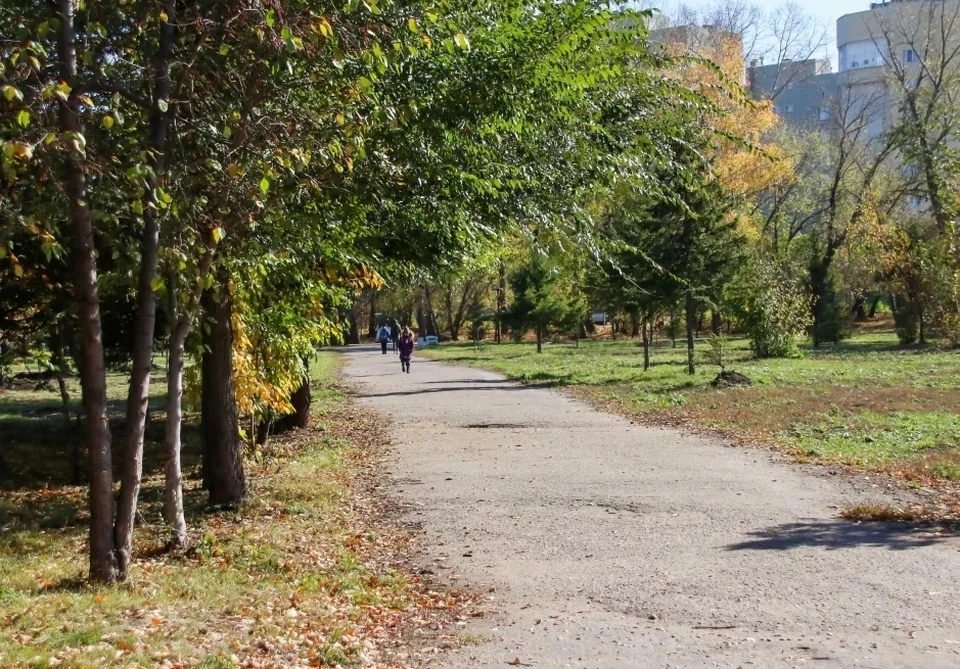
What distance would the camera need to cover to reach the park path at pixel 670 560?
20.0 ft

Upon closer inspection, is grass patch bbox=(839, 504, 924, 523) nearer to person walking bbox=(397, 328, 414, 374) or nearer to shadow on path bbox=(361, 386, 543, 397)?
shadow on path bbox=(361, 386, 543, 397)

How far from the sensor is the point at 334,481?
12914 mm

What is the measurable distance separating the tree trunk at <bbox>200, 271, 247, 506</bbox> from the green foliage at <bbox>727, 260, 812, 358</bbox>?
88.2ft

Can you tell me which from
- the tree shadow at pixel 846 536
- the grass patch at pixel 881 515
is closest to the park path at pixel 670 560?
the tree shadow at pixel 846 536

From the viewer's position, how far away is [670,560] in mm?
8305

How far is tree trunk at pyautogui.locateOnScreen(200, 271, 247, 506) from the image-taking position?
10516 millimetres

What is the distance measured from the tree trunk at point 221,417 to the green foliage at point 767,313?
26.9 meters

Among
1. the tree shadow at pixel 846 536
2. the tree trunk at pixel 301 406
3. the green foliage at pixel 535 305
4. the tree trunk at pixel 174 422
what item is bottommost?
the tree shadow at pixel 846 536

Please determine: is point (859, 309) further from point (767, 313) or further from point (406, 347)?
point (406, 347)

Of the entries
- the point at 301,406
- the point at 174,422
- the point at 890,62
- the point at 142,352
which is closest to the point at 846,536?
the point at 174,422

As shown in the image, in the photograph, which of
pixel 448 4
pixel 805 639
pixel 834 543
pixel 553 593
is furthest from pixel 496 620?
pixel 448 4

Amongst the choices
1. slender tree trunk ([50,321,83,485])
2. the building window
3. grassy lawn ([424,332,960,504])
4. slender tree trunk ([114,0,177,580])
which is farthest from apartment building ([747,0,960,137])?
slender tree trunk ([114,0,177,580])

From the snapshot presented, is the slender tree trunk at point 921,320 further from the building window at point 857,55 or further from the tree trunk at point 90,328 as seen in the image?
the building window at point 857,55

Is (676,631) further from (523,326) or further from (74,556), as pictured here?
(523,326)
